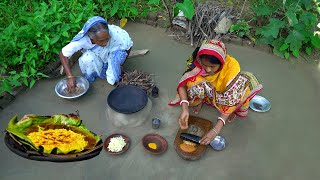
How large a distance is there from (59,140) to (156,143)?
953 millimetres

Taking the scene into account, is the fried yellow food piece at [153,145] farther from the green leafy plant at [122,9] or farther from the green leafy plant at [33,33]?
the green leafy plant at [122,9]

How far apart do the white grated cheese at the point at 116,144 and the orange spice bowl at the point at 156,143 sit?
215mm

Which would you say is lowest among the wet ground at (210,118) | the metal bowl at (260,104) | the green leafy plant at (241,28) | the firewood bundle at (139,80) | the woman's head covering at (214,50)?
the wet ground at (210,118)

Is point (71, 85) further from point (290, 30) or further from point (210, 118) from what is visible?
point (290, 30)

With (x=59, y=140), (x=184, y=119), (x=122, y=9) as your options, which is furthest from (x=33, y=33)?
(x=184, y=119)

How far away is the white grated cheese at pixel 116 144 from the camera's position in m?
2.92

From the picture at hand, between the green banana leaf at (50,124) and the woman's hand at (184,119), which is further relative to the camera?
the woman's hand at (184,119)

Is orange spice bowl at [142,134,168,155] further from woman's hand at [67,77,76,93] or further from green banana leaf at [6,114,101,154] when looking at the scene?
woman's hand at [67,77,76,93]

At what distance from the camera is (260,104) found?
3.46 metres

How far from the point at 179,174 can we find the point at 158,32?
249cm

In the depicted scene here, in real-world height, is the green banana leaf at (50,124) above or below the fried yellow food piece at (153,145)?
above

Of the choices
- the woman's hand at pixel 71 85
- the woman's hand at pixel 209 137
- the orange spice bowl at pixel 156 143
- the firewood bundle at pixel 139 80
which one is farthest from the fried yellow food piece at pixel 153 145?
the woman's hand at pixel 71 85

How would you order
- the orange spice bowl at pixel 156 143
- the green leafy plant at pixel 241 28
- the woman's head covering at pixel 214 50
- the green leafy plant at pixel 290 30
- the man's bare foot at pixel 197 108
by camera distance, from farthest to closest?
the green leafy plant at pixel 241 28 → the green leafy plant at pixel 290 30 → the man's bare foot at pixel 197 108 → the orange spice bowl at pixel 156 143 → the woman's head covering at pixel 214 50

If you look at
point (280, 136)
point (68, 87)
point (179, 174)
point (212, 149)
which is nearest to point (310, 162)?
point (280, 136)
